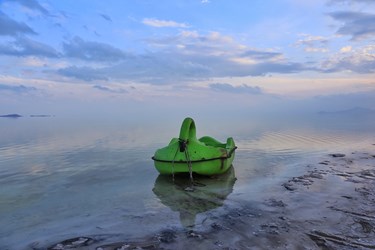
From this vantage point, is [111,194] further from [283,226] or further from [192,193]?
[283,226]

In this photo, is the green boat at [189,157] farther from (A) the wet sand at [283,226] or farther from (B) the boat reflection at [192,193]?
(A) the wet sand at [283,226]

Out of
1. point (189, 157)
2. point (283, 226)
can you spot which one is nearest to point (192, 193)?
point (189, 157)

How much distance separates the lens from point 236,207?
11453mm

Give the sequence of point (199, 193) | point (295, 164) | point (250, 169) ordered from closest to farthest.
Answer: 1. point (199, 193)
2. point (250, 169)
3. point (295, 164)

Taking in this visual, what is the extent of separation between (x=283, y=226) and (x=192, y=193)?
16.1ft

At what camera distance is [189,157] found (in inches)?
600

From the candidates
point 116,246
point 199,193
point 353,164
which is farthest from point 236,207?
point 353,164

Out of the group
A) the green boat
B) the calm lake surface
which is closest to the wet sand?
the calm lake surface

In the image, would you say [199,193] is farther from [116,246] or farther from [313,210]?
[116,246]

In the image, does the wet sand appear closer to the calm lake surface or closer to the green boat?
the calm lake surface

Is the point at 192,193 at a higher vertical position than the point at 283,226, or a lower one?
lower

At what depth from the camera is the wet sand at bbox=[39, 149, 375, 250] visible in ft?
26.8

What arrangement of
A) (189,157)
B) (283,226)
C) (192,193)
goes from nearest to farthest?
(283,226) < (192,193) < (189,157)

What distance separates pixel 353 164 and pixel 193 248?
1503 centimetres
